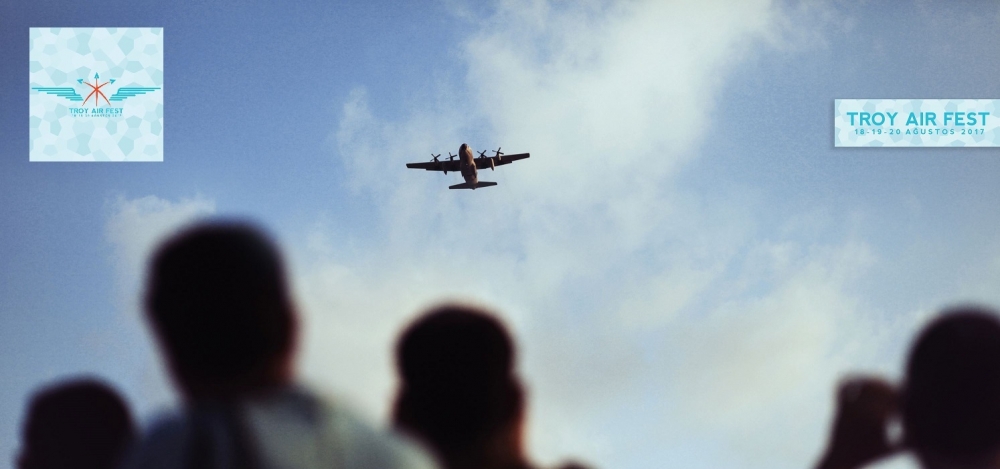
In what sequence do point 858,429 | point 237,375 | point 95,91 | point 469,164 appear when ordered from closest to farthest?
point 237,375, point 858,429, point 95,91, point 469,164

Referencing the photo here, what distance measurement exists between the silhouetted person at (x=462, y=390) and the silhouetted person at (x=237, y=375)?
458mm

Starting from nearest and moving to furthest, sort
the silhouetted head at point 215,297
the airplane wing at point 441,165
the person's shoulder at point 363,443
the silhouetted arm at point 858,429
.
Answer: the person's shoulder at point 363,443
the silhouetted head at point 215,297
the silhouetted arm at point 858,429
the airplane wing at point 441,165

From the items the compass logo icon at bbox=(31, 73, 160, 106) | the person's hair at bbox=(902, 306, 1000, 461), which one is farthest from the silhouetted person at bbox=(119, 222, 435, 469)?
the compass logo icon at bbox=(31, 73, 160, 106)

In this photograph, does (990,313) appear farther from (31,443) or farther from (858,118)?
(858,118)

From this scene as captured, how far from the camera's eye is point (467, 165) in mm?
15086

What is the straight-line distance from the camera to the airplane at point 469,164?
592 inches

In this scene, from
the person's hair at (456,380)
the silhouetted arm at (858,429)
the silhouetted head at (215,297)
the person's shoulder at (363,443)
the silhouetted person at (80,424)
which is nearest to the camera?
the person's shoulder at (363,443)

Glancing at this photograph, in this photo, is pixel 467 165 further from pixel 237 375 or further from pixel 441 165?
pixel 237 375

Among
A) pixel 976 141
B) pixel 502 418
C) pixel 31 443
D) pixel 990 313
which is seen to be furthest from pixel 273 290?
pixel 976 141

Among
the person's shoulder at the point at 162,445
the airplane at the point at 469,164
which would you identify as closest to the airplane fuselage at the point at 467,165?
the airplane at the point at 469,164

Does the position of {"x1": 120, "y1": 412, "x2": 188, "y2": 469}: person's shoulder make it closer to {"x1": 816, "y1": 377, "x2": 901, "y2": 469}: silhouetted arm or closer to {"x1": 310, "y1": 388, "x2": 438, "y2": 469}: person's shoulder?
{"x1": 310, "y1": 388, "x2": 438, "y2": 469}: person's shoulder

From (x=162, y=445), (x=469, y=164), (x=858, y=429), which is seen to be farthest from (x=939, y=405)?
(x=469, y=164)

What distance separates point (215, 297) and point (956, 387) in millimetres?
2051

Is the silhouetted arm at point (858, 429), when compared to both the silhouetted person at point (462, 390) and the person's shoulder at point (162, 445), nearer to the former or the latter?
the silhouetted person at point (462, 390)
